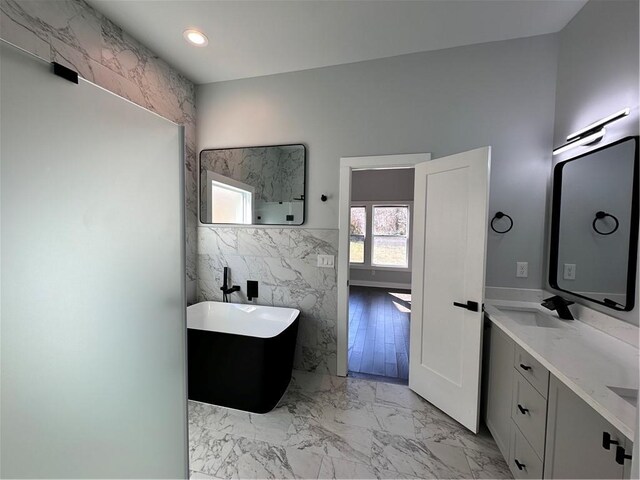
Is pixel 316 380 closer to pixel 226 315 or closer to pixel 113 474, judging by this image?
pixel 226 315

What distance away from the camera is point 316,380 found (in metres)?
2.46

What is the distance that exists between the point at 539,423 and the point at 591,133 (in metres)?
1.67

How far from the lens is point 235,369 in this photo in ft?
6.52

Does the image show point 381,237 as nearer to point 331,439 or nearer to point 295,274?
Result: point 295,274

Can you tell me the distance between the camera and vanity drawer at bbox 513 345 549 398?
3.89 ft

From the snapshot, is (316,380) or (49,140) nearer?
(49,140)

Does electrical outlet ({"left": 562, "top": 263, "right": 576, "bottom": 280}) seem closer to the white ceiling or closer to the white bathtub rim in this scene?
the white ceiling

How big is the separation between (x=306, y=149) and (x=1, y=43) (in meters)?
Answer: 2.10

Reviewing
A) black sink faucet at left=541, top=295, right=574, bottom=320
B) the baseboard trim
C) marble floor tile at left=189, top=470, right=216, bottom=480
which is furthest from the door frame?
the baseboard trim

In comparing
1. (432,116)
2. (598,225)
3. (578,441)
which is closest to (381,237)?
(432,116)

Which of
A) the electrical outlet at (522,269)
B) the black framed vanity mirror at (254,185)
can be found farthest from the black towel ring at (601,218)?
the black framed vanity mirror at (254,185)

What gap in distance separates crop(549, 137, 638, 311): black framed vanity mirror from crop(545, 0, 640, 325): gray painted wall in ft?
0.28

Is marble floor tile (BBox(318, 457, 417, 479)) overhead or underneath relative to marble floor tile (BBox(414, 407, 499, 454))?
underneath

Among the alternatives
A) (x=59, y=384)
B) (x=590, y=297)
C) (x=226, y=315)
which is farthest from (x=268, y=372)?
(x=590, y=297)
